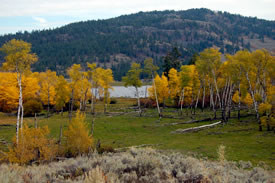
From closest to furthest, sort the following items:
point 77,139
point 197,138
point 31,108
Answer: point 77,139 < point 197,138 < point 31,108

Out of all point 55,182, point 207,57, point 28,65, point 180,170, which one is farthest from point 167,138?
point 55,182

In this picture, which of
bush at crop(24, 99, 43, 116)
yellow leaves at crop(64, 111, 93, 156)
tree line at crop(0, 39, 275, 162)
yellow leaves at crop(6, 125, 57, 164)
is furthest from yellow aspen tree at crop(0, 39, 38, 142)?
bush at crop(24, 99, 43, 116)

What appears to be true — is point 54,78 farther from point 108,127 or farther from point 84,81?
point 108,127

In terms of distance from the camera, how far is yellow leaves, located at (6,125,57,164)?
18828mm

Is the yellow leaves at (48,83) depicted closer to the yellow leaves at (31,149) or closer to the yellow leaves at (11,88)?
the yellow leaves at (11,88)

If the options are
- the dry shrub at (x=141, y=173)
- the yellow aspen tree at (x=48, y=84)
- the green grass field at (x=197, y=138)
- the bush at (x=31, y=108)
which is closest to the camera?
the dry shrub at (x=141, y=173)

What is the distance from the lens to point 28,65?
25.8m

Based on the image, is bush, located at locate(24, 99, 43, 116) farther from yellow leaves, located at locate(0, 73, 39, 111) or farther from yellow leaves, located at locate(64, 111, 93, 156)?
yellow leaves, located at locate(64, 111, 93, 156)

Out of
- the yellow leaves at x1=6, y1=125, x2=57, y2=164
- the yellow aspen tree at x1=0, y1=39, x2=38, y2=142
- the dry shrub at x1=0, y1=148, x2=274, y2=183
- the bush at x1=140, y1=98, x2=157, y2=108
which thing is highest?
the yellow aspen tree at x1=0, y1=39, x2=38, y2=142

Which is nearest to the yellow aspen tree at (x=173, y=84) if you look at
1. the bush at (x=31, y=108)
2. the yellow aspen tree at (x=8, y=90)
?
the bush at (x=31, y=108)

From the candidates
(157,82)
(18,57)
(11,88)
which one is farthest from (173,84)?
(18,57)

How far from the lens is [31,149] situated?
19.8 m

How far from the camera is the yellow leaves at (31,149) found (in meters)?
18.8

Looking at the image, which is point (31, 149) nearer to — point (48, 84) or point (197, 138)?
point (197, 138)
